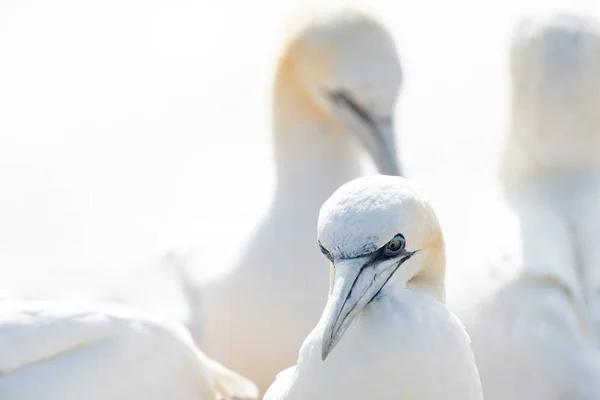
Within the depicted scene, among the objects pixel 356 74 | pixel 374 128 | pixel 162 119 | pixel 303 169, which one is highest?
pixel 356 74

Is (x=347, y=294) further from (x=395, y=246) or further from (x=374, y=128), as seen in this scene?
(x=374, y=128)

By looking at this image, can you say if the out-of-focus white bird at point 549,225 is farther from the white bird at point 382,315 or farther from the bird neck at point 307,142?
the white bird at point 382,315

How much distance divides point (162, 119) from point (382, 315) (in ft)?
10.6

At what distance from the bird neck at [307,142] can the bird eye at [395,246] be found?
4.68ft

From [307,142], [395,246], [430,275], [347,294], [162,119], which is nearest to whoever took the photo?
A: [347,294]

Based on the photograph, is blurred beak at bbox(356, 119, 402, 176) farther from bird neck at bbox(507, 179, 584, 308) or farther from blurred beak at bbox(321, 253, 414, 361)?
blurred beak at bbox(321, 253, 414, 361)

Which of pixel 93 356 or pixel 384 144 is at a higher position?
pixel 384 144

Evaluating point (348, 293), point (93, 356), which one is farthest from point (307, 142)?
point (348, 293)

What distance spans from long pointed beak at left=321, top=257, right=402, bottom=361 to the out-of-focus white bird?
3.79 ft

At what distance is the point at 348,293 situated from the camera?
292cm

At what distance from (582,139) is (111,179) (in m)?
2.02

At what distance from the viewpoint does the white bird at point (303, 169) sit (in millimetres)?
4246

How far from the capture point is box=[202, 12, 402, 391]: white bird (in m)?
4.25

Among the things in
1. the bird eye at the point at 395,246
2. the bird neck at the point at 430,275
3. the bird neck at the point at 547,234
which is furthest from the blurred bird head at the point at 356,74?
the bird eye at the point at 395,246
